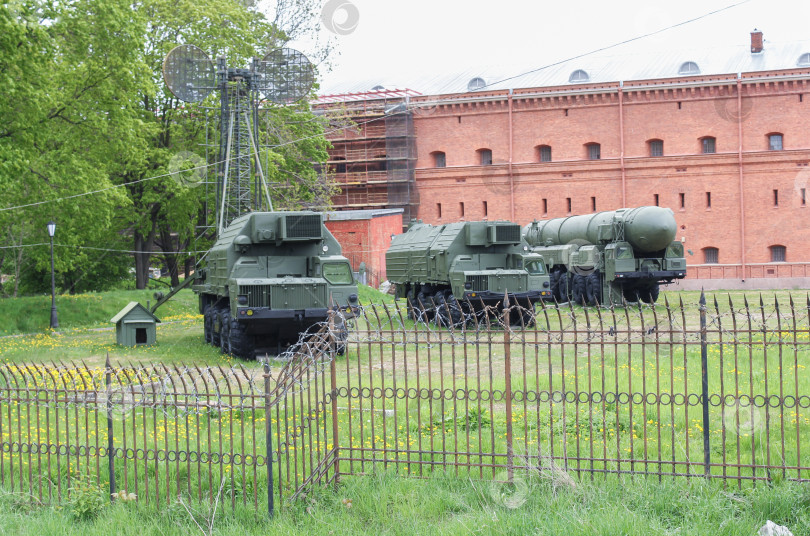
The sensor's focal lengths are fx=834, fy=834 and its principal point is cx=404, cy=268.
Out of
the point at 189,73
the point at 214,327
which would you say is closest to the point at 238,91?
the point at 189,73

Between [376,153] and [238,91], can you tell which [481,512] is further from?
[376,153]

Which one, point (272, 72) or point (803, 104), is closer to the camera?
point (272, 72)

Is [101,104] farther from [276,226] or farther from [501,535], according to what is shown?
[501,535]

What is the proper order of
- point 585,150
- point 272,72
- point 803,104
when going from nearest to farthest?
1. point 272,72
2. point 803,104
3. point 585,150

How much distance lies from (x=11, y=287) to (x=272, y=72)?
20.1 m

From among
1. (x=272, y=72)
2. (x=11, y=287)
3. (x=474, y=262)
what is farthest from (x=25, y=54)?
(x=11, y=287)

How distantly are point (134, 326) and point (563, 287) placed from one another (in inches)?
638

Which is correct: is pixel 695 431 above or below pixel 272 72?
below

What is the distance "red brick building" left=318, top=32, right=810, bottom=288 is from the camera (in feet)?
145

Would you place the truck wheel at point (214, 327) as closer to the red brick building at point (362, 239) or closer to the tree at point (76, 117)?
the tree at point (76, 117)

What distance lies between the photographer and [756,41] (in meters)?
48.1

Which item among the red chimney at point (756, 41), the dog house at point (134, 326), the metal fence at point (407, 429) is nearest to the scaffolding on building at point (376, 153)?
the red chimney at point (756, 41)

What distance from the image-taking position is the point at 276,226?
18062 millimetres

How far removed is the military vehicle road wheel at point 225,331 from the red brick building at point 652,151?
30.6m
